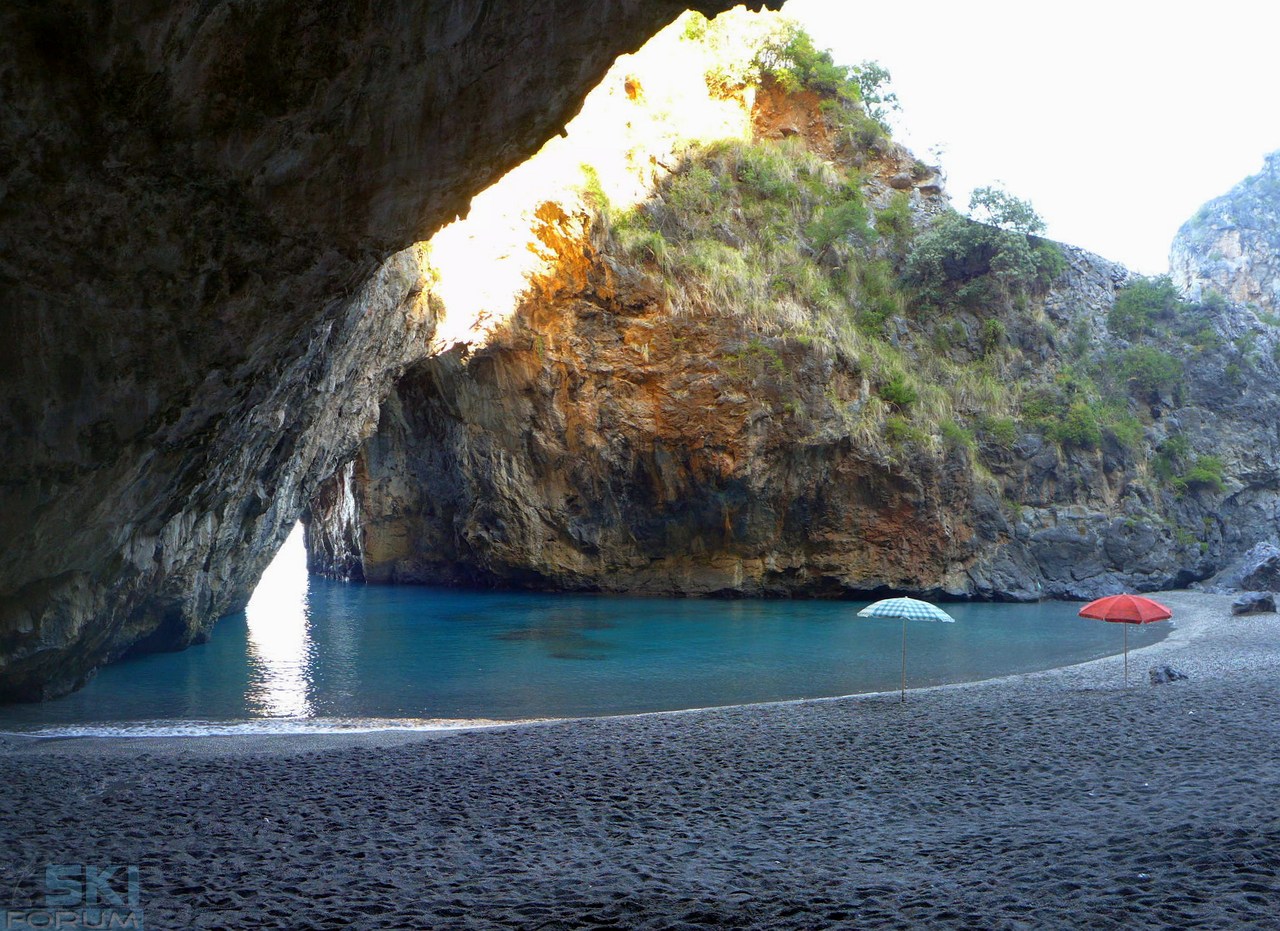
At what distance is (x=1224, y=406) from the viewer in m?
40.2

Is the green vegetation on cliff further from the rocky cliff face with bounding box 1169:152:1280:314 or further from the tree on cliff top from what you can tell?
the rocky cliff face with bounding box 1169:152:1280:314

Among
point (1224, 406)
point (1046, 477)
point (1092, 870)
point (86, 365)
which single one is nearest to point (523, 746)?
point (86, 365)

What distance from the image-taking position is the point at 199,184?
8.26 meters

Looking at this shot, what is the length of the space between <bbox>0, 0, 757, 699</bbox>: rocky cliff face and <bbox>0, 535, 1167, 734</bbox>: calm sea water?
13.1 ft

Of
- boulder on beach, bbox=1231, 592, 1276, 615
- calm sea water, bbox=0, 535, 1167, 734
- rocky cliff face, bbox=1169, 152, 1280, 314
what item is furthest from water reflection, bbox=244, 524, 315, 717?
rocky cliff face, bbox=1169, 152, 1280, 314

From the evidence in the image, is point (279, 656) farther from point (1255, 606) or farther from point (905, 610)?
point (1255, 606)

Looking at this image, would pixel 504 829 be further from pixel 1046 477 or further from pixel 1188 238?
pixel 1188 238

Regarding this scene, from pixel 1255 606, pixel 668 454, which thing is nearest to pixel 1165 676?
pixel 1255 606

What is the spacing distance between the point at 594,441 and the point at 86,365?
2581 centimetres

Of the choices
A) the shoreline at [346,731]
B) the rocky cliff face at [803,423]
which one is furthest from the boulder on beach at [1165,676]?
the rocky cliff face at [803,423]

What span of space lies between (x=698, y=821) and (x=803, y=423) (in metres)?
27.0

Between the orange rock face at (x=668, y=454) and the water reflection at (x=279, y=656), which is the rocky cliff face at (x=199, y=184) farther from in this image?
the orange rock face at (x=668, y=454)

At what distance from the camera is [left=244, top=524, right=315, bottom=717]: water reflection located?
15.5 metres

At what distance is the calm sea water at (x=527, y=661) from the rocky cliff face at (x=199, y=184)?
157 inches
